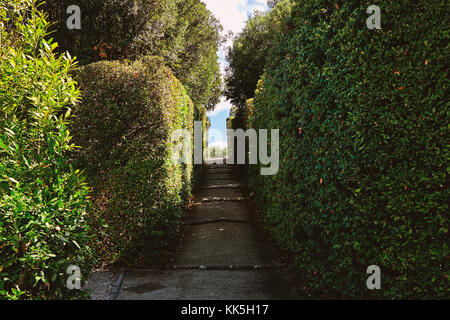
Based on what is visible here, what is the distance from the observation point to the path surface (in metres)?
5.20

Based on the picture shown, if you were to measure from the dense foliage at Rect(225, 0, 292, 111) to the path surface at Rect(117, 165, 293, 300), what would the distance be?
16317 mm

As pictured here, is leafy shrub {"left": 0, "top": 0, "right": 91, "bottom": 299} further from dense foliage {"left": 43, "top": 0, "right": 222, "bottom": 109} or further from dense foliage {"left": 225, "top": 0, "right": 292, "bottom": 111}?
dense foliage {"left": 225, "top": 0, "right": 292, "bottom": 111}

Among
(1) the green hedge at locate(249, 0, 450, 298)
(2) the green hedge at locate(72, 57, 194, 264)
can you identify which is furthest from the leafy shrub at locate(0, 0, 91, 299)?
(2) the green hedge at locate(72, 57, 194, 264)

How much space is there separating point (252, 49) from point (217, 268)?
2093 cm

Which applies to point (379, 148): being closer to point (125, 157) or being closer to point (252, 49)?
point (125, 157)

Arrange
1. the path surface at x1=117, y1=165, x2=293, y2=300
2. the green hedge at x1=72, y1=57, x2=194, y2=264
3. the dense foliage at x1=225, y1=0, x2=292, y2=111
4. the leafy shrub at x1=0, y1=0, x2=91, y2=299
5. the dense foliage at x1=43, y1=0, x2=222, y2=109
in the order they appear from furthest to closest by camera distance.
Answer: the dense foliage at x1=225, y1=0, x2=292, y2=111, the dense foliage at x1=43, y1=0, x2=222, y2=109, the green hedge at x1=72, y1=57, x2=194, y2=264, the path surface at x1=117, y1=165, x2=293, y2=300, the leafy shrub at x1=0, y1=0, x2=91, y2=299

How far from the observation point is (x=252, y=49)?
24.2 m

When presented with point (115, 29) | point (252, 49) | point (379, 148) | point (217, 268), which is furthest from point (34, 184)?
point (252, 49)

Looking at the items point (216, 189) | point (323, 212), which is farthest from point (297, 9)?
point (216, 189)

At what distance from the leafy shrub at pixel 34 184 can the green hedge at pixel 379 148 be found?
118 inches

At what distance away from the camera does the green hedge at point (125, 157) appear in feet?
21.3

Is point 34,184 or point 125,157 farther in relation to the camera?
point 125,157

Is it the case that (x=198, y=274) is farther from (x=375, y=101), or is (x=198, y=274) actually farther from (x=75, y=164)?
(x=375, y=101)

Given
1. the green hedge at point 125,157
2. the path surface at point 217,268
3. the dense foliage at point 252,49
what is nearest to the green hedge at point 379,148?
the path surface at point 217,268
